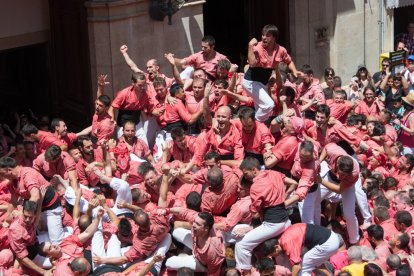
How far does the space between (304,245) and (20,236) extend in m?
3.46

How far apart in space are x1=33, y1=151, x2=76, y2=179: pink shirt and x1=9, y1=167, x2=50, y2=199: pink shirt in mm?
711

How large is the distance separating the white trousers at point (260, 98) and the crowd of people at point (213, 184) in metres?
0.02

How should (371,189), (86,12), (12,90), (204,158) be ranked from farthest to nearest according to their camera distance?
1. (12,90)
2. (86,12)
3. (371,189)
4. (204,158)

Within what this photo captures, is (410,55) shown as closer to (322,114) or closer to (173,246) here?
(322,114)

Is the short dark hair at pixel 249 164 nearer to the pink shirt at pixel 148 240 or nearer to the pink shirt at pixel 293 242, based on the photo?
the pink shirt at pixel 293 242

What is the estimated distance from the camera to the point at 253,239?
1232 cm

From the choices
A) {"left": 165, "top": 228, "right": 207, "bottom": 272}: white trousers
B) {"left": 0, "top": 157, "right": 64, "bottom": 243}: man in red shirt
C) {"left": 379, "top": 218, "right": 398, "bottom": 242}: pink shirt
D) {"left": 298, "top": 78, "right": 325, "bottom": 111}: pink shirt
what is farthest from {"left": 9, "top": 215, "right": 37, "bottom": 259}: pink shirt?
{"left": 298, "top": 78, "right": 325, "bottom": 111}: pink shirt

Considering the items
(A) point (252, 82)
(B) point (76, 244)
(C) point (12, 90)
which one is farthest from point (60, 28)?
(B) point (76, 244)

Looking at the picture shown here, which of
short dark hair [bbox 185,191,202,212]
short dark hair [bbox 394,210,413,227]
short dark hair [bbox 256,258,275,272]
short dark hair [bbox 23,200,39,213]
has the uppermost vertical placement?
short dark hair [bbox 23,200,39,213]

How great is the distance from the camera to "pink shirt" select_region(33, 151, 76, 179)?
13.8 metres

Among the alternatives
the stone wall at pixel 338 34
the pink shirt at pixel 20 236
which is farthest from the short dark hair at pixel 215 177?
the stone wall at pixel 338 34

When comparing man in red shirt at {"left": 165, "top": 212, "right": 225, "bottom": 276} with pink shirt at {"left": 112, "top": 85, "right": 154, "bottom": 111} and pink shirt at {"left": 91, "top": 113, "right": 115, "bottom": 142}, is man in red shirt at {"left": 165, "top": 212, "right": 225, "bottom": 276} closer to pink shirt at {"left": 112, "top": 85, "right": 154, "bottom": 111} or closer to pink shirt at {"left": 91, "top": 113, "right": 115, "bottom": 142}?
pink shirt at {"left": 91, "top": 113, "right": 115, "bottom": 142}

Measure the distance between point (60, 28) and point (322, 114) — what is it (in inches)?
243

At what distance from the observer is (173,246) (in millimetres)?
12820
